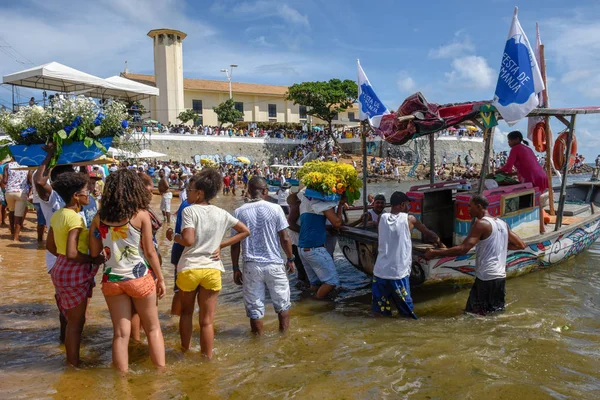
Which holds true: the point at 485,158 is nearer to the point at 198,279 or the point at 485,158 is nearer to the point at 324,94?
the point at 198,279

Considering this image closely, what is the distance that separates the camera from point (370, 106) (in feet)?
24.1

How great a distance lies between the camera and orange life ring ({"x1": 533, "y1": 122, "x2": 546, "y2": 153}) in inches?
322

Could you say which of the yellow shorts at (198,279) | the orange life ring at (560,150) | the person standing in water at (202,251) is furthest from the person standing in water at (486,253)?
the orange life ring at (560,150)

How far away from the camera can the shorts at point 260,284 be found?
15.4 ft

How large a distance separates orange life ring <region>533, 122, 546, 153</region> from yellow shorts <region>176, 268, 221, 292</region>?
673cm

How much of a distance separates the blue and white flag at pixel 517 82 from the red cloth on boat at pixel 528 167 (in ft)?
6.23

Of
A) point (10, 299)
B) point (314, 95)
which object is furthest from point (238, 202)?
point (314, 95)

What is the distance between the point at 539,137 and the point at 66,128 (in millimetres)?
7623

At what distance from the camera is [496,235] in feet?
17.3

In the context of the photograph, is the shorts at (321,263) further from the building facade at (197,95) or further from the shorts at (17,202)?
the building facade at (197,95)

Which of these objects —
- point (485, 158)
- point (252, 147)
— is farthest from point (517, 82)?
point (252, 147)

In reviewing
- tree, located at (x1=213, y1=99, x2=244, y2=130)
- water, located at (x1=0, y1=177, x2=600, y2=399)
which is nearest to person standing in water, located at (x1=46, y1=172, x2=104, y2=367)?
water, located at (x1=0, y1=177, x2=600, y2=399)

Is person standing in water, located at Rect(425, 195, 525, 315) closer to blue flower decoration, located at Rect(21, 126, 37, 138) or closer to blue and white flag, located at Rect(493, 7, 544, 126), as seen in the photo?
blue and white flag, located at Rect(493, 7, 544, 126)

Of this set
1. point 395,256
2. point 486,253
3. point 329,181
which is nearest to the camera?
point 395,256
